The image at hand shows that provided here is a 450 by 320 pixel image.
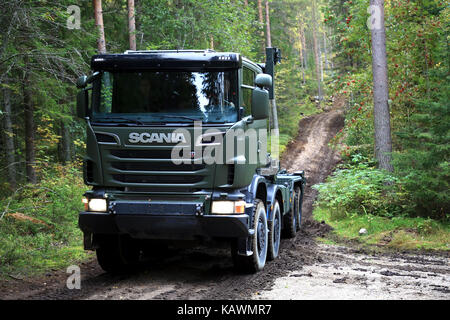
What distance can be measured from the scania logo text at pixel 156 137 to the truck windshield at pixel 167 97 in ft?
0.78

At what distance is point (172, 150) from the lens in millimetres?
6406

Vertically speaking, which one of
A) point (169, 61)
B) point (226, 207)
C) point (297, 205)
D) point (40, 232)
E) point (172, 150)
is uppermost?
point (169, 61)

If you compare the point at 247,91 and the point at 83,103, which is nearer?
the point at 83,103

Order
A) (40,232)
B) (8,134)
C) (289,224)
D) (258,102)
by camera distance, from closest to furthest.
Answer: (258,102) → (40,232) → (289,224) → (8,134)

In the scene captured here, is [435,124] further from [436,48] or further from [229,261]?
[229,261]

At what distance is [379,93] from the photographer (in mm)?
12812

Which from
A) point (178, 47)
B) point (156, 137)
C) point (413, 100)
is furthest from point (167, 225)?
point (413, 100)

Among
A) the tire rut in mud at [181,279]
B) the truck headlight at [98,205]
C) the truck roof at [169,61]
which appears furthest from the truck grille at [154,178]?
the truck roof at [169,61]

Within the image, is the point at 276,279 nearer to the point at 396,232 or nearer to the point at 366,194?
the point at 396,232

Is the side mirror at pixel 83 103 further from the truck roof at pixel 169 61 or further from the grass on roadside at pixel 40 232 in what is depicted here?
the grass on roadside at pixel 40 232

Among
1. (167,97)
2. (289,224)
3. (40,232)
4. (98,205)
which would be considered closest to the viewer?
→ (98,205)

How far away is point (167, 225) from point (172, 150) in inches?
40.6

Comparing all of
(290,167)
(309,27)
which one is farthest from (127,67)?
(309,27)

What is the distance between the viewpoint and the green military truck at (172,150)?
6406 mm
